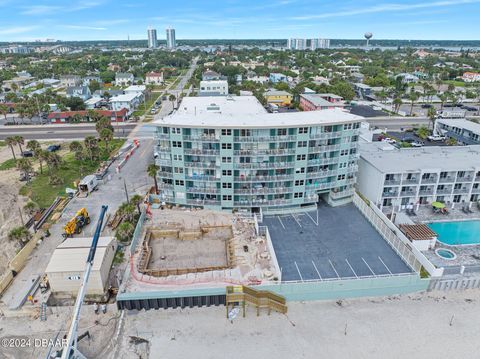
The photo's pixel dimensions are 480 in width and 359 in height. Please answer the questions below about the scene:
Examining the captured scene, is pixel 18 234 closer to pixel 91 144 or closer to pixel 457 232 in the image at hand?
pixel 91 144

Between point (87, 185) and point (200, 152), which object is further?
point (87, 185)

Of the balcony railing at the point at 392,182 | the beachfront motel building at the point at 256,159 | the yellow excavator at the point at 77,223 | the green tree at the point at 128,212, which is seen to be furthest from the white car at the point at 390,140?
Answer: the yellow excavator at the point at 77,223

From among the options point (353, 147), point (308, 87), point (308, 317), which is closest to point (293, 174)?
point (353, 147)

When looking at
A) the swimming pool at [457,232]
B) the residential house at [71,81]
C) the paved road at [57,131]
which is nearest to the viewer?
the swimming pool at [457,232]

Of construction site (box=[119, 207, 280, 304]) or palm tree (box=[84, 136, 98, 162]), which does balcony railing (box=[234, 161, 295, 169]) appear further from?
palm tree (box=[84, 136, 98, 162])

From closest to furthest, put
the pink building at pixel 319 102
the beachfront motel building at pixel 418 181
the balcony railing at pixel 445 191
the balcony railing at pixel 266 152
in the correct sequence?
the balcony railing at pixel 266 152 < the beachfront motel building at pixel 418 181 < the balcony railing at pixel 445 191 < the pink building at pixel 319 102

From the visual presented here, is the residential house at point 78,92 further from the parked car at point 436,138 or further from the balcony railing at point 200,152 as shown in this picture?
the parked car at point 436,138

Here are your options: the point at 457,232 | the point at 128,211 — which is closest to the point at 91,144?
the point at 128,211
